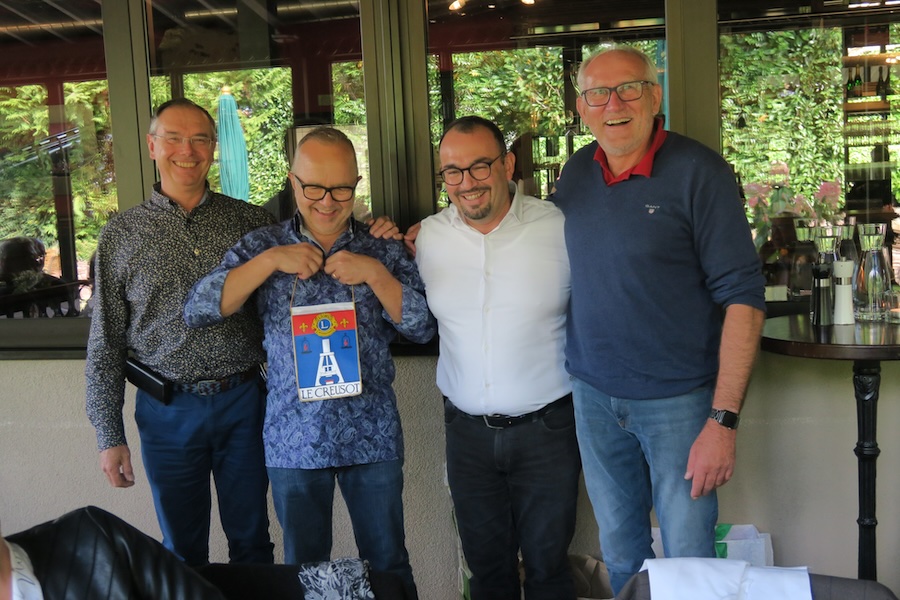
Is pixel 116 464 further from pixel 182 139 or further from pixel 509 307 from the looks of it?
pixel 509 307

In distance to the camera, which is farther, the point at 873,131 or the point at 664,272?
the point at 873,131

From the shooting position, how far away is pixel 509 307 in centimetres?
228

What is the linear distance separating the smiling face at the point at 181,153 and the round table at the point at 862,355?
5.55ft

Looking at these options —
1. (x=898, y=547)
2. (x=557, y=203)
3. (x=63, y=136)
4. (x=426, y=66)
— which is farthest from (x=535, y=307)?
(x=63, y=136)

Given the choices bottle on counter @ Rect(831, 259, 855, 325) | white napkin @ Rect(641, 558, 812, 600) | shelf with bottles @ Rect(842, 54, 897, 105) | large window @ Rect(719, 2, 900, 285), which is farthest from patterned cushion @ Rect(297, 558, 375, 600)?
shelf with bottles @ Rect(842, 54, 897, 105)

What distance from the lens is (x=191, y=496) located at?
96.7 inches

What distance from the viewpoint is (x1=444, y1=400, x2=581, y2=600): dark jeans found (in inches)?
91.7

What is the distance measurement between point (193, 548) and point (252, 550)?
17 cm

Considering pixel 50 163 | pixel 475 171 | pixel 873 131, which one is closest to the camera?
pixel 475 171

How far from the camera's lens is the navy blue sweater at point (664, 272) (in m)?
2.03

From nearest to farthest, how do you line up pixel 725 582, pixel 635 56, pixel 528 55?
pixel 725 582 → pixel 635 56 → pixel 528 55

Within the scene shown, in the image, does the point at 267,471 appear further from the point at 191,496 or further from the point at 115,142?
the point at 115,142

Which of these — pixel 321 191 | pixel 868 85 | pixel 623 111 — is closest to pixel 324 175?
pixel 321 191

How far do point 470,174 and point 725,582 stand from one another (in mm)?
1262
